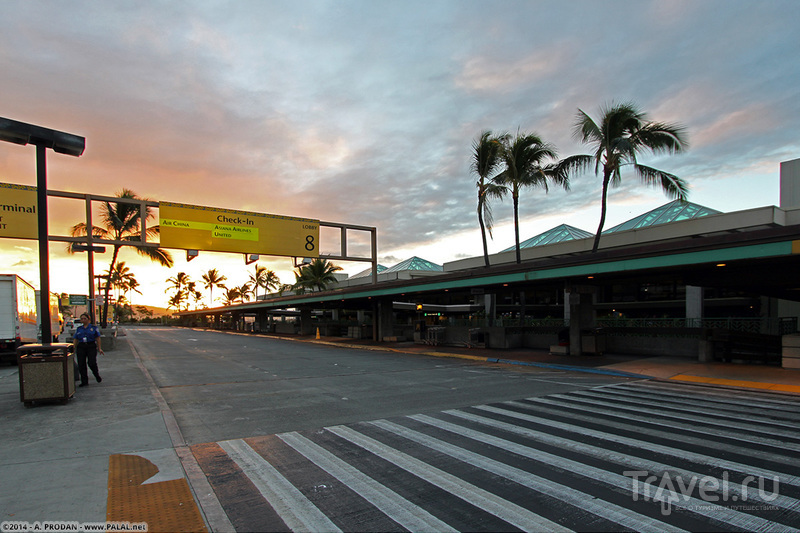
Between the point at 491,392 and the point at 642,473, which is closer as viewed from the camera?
the point at 642,473

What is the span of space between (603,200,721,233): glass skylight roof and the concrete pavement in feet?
94.2

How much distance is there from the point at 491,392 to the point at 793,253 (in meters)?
8.15

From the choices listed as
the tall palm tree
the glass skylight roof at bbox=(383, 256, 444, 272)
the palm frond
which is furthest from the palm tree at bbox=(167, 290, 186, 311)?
the palm frond

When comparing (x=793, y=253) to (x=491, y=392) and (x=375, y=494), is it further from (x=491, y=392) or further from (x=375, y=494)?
(x=375, y=494)

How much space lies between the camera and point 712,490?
4.78m

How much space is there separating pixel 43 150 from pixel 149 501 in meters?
8.59

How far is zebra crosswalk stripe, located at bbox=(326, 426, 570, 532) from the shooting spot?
13.3 ft

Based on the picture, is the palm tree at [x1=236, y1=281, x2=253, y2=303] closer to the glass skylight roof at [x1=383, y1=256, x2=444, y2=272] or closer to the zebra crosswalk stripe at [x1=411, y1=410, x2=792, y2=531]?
the glass skylight roof at [x1=383, y1=256, x2=444, y2=272]

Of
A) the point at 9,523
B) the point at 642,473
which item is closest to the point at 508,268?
the point at 642,473

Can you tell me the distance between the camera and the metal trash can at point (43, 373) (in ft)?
29.2

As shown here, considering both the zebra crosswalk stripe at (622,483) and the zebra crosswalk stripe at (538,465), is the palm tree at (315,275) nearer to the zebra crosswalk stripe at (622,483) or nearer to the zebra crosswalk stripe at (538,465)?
the zebra crosswalk stripe at (538,465)

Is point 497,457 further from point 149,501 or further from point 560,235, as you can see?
point 560,235

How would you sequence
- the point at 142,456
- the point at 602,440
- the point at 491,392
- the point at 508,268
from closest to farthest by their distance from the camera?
the point at 142,456, the point at 602,440, the point at 491,392, the point at 508,268

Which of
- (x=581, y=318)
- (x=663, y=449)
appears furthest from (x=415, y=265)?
(x=663, y=449)
